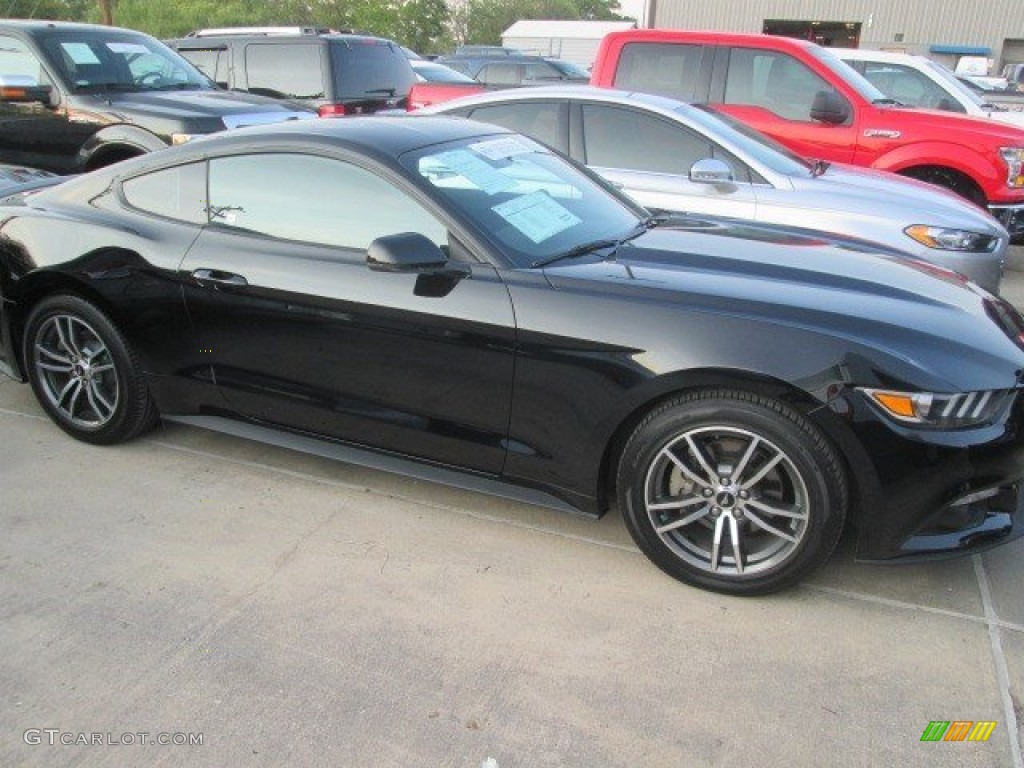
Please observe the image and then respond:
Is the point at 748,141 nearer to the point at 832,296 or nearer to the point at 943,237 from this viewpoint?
the point at 943,237

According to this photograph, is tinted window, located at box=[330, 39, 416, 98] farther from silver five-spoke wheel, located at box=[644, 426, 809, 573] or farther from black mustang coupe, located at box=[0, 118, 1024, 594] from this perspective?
silver five-spoke wheel, located at box=[644, 426, 809, 573]

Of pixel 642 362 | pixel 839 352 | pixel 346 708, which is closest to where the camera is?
pixel 346 708

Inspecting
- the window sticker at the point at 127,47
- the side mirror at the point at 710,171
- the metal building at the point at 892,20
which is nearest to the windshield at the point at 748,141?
the side mirror at the point at 710,171

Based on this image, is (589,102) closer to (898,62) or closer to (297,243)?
(297,243)

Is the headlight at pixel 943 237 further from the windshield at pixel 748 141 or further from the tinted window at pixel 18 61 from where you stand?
the tinted window at pixel 18 61

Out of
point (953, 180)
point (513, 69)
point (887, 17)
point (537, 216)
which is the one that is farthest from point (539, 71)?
point (887, 17)

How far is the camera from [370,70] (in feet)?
31.9

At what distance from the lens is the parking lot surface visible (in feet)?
7.69

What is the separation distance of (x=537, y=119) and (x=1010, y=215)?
4.12m

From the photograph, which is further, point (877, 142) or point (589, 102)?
point (877, 142)

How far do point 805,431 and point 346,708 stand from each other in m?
1.58

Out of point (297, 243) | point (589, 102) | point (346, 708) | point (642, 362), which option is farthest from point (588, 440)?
point (589, 102)

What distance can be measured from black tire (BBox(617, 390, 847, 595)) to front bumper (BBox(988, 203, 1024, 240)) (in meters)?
5.55

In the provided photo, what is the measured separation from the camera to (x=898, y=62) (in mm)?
9102
